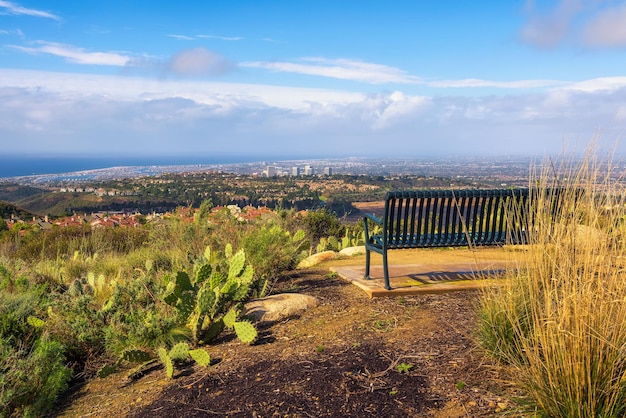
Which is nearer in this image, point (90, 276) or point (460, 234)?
point (460, 234)

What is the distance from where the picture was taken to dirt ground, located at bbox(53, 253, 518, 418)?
3.29 metres

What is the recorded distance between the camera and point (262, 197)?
32.4 meters

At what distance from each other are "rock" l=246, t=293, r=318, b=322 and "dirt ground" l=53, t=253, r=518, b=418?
0.39 ft

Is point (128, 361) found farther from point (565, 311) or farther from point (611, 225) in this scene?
point (611, 225)

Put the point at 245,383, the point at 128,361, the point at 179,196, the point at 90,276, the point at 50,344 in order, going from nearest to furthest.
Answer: the point at 245,383 < the point at 50,344 < the point at 128,361 < the point at 90,276 < the point at 179,196

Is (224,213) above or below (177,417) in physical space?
above

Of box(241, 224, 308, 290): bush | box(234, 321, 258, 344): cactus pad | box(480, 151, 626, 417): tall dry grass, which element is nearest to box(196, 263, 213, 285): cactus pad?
box(234, 321, 258, 344): cactus pad

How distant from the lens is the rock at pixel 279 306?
5070 millimetres

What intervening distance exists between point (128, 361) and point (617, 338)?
12.5 feet

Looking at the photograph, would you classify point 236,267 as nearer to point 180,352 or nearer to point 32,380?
point 180,352

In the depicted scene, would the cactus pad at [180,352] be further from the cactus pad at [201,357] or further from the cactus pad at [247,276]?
the cactus pad at [247,276]

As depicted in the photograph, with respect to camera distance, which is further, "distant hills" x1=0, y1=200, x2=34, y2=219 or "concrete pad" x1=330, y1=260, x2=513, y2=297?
"distant hills" x1=0, y1=200, x2=34, y2=219

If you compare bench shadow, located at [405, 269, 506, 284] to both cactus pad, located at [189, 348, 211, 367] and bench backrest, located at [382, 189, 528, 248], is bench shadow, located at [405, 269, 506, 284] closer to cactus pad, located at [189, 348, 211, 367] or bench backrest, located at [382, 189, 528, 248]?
bench backrest, located at [382, 189, 528, 248]

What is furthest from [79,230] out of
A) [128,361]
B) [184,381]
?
[184,381]
